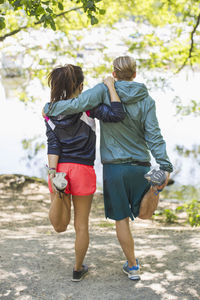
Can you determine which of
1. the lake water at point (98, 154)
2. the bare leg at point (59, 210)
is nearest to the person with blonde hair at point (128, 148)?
the bare leg at point (59, 210)

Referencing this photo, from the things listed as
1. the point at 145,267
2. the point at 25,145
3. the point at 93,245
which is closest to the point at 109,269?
the point at 145,267

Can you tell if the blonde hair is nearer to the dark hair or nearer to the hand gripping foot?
the dark hair

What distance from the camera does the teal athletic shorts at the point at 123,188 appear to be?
10.6ft

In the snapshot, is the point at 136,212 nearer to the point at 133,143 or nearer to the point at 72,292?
the point at 133,143

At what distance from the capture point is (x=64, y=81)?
3143mm

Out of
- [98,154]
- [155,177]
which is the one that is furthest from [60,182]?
[98,154]

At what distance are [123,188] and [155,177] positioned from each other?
312mm

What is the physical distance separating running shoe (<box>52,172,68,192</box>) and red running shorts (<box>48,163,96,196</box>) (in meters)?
0.12

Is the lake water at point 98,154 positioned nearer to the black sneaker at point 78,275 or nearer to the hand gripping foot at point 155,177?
the hand gripping foot at point 155,177

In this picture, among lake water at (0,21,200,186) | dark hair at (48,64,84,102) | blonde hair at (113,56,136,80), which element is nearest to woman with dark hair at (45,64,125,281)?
dark hair at (48,64,84,102)

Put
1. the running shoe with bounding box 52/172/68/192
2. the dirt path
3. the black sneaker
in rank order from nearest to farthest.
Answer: the running shoe with bounding box 52/172/68/192 → the dirt path → the black sneaker

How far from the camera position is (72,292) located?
322 cm

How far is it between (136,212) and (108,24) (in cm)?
1059

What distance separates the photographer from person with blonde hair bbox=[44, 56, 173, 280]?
3115mm
